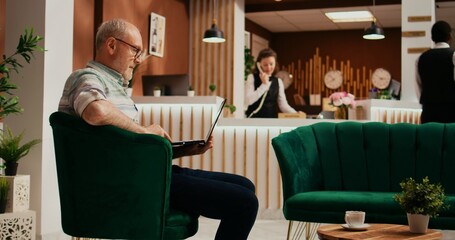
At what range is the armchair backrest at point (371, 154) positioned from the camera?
4.39 metres

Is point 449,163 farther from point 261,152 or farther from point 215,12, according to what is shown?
point 215,12

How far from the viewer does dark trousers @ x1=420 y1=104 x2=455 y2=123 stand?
5.45 metres

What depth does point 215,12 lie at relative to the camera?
975 cm

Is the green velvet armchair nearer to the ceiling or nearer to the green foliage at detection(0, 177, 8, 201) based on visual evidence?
the green foliage at detection(0, 177, 8, 201)

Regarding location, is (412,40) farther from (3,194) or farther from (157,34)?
(3,194)

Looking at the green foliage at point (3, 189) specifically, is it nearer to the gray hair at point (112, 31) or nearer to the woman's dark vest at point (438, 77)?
the gray hair at point (112, 31)

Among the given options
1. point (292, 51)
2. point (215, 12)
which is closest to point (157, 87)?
point (215, 12)

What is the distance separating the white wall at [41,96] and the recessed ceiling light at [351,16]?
25.6ft

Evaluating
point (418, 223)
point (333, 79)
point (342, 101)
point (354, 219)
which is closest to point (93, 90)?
point (354, 219)

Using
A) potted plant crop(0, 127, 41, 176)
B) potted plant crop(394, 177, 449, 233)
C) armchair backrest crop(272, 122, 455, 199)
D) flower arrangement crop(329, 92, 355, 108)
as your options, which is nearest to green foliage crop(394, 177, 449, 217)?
potted plant crop(394, 177, 449, 233)

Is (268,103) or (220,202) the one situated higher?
(268,103)

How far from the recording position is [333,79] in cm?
1406

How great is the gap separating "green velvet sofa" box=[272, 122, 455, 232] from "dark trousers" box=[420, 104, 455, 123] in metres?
1.05

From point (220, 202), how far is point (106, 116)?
62 centimetres
